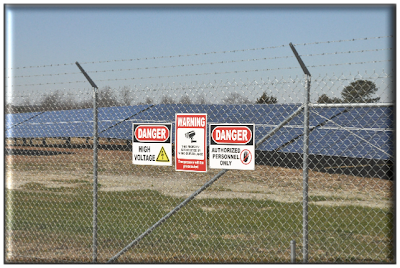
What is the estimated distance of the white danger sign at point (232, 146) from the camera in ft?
15.3

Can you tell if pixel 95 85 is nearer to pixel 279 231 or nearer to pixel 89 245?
pixel 89 245

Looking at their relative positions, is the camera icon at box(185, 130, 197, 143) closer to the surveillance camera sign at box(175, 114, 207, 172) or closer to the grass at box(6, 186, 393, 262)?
the surveillance camera sign at box(175, 114, 207, 172)

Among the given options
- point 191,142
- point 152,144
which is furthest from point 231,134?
point 152,144

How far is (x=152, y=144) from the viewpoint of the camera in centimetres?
525

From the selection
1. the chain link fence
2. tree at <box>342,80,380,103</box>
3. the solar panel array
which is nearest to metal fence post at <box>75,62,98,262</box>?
the chain link fence

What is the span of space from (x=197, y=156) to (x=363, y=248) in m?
3.08

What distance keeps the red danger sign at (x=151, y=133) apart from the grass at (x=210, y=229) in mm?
1676

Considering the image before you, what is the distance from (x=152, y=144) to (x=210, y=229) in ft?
9.68

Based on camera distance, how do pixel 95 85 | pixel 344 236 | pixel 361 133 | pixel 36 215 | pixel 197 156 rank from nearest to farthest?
pixel 197 156 < pixel 95 85 < pixel 344 236 < pixel 36 215 < pixel 361 133

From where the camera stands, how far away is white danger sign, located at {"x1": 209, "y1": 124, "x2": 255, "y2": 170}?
4.65 m

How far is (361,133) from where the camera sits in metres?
14.1

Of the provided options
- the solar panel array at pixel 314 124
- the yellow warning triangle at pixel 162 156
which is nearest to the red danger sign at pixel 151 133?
the yellow warning triangle at pixel 162 156

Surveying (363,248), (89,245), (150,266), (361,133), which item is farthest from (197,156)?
(361,133)

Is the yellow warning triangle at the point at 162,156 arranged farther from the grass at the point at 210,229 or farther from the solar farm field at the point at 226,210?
the grass at the point at 210,229
